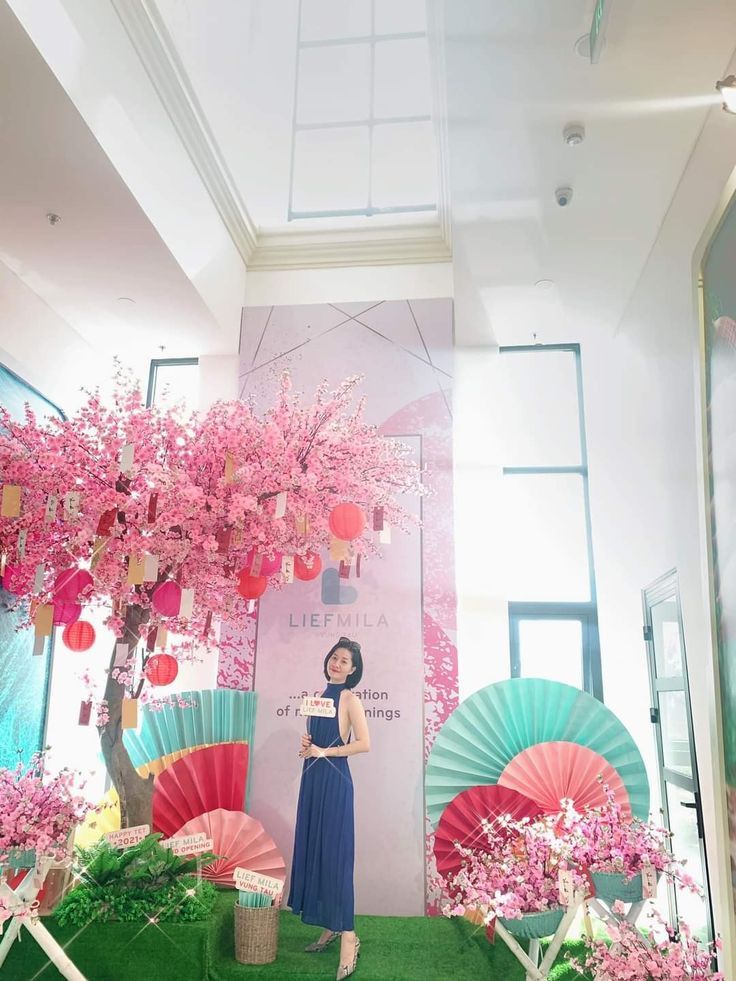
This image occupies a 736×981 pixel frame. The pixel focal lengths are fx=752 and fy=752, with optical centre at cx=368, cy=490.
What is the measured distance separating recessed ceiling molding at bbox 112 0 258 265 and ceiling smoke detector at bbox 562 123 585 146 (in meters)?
2.02

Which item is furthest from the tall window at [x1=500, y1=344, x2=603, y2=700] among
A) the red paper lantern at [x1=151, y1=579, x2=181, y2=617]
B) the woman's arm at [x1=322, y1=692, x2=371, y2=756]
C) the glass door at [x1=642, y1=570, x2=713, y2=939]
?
the red paper lantern at [x1=151, y1=579, x2=181, y2=617]

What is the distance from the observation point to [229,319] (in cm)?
526

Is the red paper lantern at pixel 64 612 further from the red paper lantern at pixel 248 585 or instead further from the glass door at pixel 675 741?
the glass door at pixel 675 741

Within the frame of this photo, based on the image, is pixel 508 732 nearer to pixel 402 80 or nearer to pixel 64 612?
pixel 64 612

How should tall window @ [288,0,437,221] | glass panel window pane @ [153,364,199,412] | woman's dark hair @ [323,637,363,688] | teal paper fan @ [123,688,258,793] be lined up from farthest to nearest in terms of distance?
glass panel window pane @ [153,364,199,412]
teal paper fan @ [123,688,258,793]
woman's dark hair @ [323,637,363,688]
tall window @ [288,0,437,221]

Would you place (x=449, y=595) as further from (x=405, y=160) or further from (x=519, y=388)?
(x=405, y=160)

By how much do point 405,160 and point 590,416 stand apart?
86.1 inches

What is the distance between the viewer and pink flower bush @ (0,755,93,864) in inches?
119

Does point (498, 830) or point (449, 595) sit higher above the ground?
point (449, 595)

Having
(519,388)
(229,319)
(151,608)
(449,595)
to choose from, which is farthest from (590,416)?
(151,608)


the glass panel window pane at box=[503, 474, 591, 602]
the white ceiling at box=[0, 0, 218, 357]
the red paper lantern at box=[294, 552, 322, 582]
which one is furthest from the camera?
the glass panel window pane at box=[503, 474, 591, 602]

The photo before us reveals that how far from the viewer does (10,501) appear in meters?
3.40

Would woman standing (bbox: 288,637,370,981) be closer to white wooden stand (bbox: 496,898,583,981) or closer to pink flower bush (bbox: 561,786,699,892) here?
white wooden stand (bbox: 496,898,583,981)

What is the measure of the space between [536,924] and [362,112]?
4.14 metres
